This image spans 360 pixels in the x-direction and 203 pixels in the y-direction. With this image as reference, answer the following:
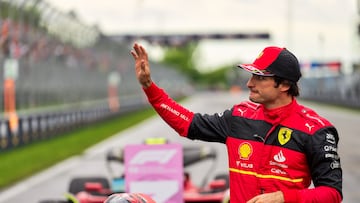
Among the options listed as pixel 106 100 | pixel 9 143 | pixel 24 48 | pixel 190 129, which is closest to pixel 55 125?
pixel 24 48

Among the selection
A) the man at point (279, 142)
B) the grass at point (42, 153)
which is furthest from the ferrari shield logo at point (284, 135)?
the grass at point (42, 153)

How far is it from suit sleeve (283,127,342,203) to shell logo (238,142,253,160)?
30 centimetres

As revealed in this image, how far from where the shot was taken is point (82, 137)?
2561cm

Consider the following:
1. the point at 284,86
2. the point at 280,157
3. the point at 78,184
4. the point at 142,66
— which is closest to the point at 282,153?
the point at 280,157

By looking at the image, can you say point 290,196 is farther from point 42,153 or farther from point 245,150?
point 42,153

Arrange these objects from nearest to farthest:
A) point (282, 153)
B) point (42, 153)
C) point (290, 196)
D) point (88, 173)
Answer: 1. point (290, 196)
2. point (282, 153)
3. point (88, 173)
4. point (42, 153)

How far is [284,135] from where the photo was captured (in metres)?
4.24

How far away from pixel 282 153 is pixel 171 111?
2.26 ft

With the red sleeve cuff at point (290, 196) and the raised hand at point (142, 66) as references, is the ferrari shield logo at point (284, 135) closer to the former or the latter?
the red sleeve cuff at point (290, 196)

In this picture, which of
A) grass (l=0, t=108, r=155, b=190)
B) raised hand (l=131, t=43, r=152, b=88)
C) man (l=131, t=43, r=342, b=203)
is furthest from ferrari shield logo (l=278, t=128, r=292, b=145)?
grass (l=0, t=108, r=155, b=190)

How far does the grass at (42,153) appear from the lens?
51.4ft

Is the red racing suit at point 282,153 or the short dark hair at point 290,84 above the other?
the short dark hair at point 290,84

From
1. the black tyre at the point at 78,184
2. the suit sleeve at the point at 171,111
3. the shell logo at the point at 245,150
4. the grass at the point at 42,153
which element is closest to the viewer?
the shell logo at the point at 245,150

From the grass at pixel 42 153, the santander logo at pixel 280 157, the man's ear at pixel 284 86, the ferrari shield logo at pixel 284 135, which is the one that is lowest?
the grass at pixel 42 153
